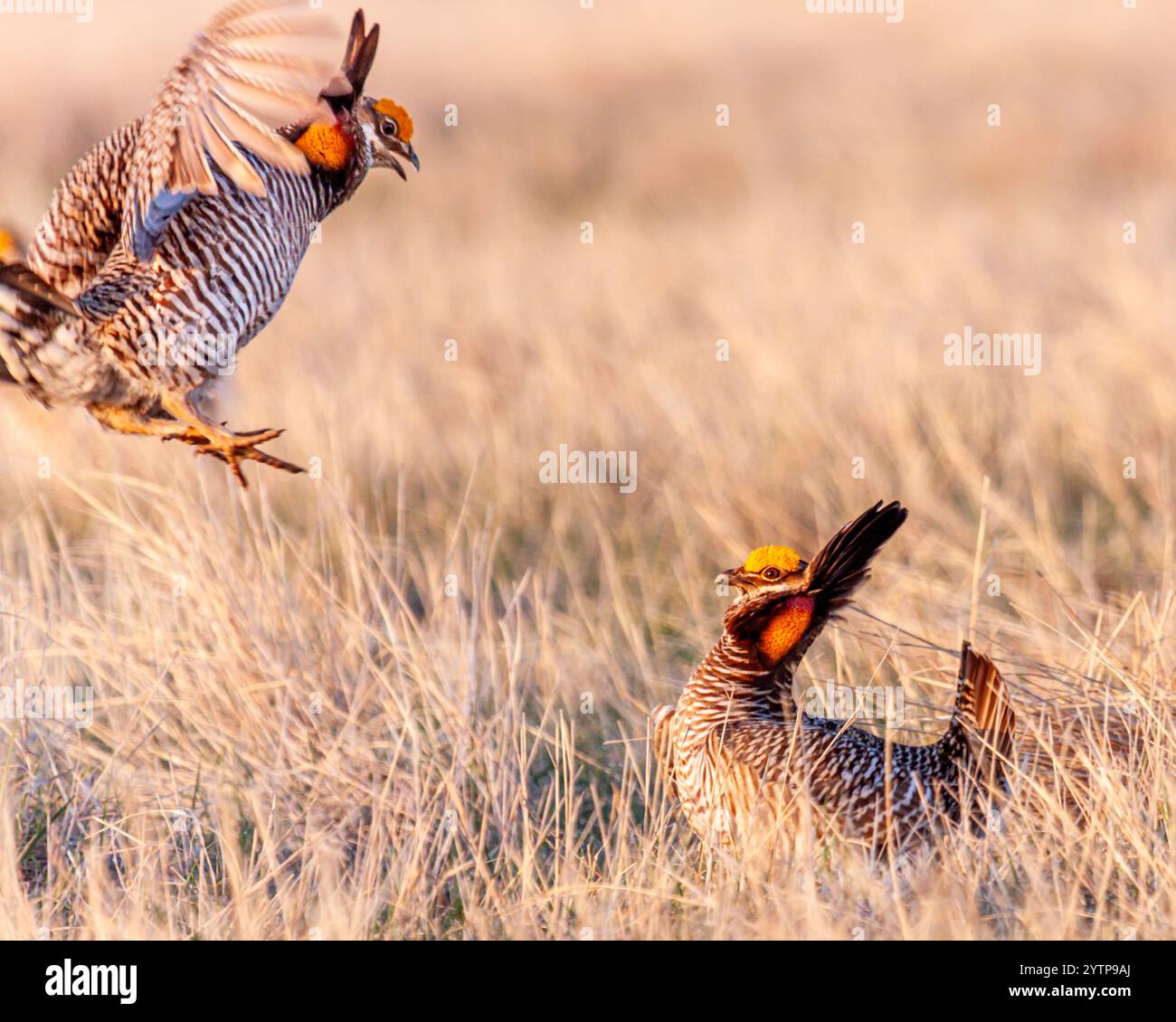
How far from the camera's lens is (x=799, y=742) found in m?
3.64

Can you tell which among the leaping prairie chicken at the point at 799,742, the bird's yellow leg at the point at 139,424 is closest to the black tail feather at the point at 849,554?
the leaping prairie chicken at the point at 799,742

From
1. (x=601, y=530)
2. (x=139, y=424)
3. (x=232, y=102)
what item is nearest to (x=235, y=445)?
(x=139, y=424)

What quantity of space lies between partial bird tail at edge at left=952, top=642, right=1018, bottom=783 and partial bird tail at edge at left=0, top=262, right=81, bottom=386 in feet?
6.40

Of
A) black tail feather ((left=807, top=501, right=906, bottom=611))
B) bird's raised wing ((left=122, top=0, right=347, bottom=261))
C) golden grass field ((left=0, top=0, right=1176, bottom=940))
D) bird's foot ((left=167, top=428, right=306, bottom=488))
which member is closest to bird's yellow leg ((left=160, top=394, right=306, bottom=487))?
bird's foot ((left=167, top=428, right=306, bottom=488))

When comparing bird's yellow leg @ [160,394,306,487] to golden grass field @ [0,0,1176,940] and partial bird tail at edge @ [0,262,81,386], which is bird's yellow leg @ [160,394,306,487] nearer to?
partial bird tail at edge @ [0,262,81,386]

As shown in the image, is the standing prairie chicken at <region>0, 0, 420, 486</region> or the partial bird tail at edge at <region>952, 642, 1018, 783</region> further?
the partial bird tail at edge at <region>952, 642, 1018, 783</region>

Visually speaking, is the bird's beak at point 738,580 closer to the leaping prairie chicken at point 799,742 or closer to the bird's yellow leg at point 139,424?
the leaping prairie chicken at point 799,742

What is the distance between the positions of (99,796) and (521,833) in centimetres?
97

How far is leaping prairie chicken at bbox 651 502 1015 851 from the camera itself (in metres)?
3.53

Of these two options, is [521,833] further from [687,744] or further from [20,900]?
[20,900]

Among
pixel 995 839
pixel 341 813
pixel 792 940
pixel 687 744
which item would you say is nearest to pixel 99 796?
pixel 341 813

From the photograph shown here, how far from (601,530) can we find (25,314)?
3.15m

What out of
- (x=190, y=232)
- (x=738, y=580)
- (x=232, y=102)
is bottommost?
(x=738, y=580)

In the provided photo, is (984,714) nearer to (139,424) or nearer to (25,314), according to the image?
(139,424)
